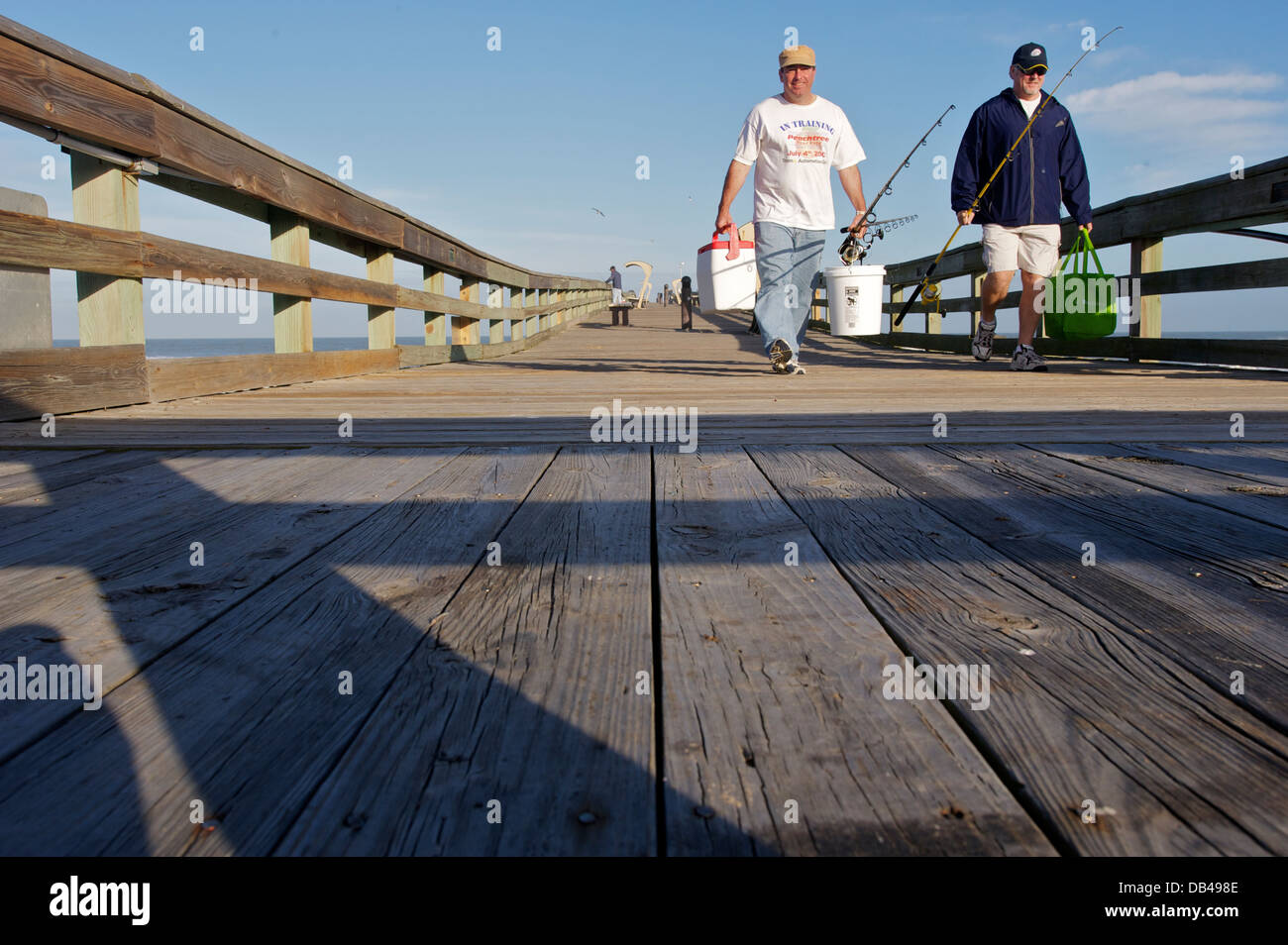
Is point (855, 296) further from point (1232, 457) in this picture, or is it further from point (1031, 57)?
point (1232, 457)

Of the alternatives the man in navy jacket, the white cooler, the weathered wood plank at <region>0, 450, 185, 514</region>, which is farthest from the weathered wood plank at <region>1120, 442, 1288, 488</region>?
the white cooler

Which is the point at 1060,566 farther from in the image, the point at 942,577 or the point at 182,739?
the point at 182,739

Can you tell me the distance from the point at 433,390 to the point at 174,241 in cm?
159

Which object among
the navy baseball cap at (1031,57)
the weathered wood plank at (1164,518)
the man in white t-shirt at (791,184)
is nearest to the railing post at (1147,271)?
the navy baseball cap at (1031,57)

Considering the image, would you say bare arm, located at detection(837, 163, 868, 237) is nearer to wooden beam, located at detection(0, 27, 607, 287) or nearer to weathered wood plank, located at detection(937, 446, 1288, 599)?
wooden beam, located at detection(0, 27, 607, 287)

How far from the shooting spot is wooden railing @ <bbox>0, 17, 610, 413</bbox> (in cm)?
335

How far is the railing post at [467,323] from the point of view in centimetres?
1041

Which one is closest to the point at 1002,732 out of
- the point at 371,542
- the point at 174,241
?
the point at 371,542

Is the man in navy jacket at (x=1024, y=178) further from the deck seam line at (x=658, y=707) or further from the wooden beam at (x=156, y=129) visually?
the deck seam line at (x=658, y=707)

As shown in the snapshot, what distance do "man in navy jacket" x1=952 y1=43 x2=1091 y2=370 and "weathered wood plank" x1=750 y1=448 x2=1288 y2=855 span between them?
18.1 feet

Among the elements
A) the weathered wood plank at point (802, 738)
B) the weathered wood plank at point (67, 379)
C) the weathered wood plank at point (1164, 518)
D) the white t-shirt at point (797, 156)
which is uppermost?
the white t-shirt at point (797, 156)


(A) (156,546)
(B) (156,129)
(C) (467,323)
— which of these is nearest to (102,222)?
(B) (156,129)

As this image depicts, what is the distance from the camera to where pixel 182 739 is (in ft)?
3.57

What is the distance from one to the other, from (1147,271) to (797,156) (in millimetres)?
2781
